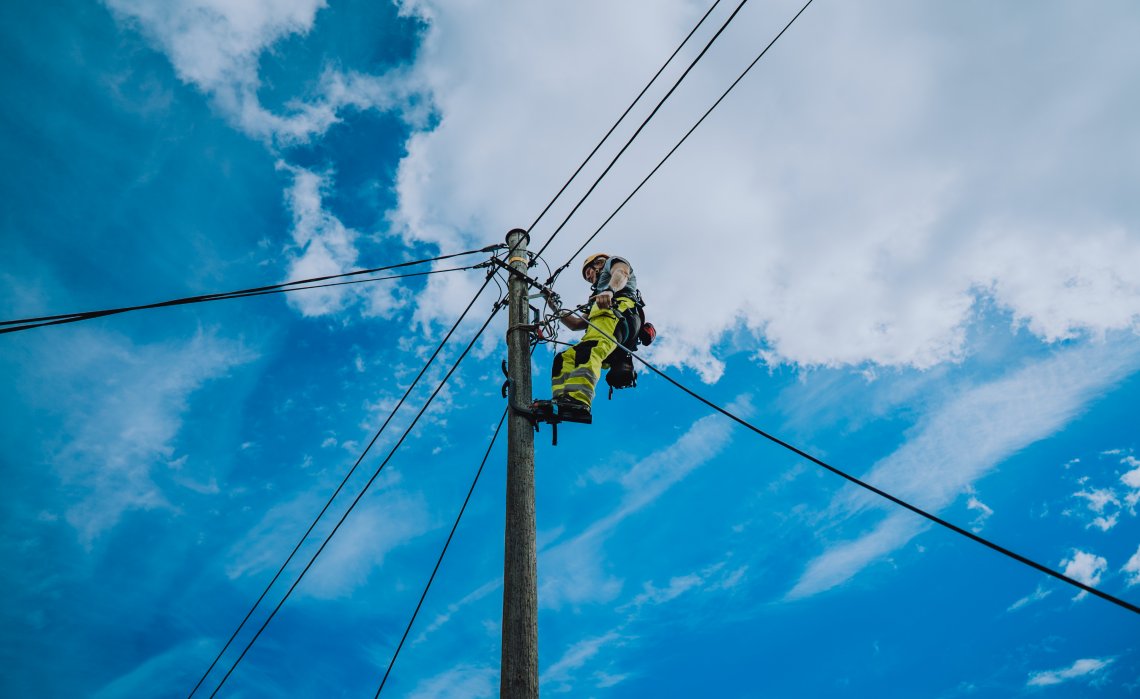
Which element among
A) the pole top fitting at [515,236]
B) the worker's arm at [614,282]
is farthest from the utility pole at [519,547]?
the pole top fitting at [515,236]

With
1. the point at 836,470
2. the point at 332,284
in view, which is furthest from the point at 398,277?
the point at 836,470

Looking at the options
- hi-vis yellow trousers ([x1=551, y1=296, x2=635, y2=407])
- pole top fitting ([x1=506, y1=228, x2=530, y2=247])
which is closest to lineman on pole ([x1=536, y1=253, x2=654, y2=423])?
hi-vis yellow trousers ([x1=551, y1=296, x2=635, y2=407])

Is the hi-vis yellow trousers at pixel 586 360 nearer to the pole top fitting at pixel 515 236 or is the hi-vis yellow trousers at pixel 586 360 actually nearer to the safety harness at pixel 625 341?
Result: the safety harness at pixel 625 341

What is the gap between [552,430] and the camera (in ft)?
15.7

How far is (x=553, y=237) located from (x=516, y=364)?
2026mm

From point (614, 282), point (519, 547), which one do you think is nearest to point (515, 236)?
point (614, 282)

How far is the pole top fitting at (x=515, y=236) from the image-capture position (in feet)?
20.2

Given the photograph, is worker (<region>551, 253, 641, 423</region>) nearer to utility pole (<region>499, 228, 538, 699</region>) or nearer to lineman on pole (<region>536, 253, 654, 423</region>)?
lineman on pole (<region>536, 253, 654, 423</region>)

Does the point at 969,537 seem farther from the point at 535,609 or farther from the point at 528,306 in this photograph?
the point at 528,306

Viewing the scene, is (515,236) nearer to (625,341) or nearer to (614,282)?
(614,282)

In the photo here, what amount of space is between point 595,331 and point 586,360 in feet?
1.18

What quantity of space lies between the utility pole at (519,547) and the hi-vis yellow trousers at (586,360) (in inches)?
11.0

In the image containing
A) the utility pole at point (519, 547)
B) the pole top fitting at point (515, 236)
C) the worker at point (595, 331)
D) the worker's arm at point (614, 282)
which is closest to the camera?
the utility pole at point (519, 547)


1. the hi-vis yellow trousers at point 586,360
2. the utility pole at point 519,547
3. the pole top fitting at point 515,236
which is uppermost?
the pole top fitting at point 515,236
